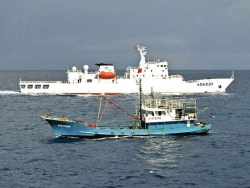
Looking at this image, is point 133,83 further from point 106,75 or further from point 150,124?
point 150,124

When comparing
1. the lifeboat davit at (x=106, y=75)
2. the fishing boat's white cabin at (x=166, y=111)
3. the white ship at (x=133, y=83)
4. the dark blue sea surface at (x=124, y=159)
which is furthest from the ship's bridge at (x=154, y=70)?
the fishing boat's white cabin at (x=166, y=111)

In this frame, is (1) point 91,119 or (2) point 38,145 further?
(1) point 91,119

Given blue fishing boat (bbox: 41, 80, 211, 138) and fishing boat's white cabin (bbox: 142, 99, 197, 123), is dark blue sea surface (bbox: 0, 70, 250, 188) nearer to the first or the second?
blue fishing boat (bbox: 41, 80, 211, 138)

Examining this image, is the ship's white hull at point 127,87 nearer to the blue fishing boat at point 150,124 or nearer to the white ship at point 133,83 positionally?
the white ship at point 133,83

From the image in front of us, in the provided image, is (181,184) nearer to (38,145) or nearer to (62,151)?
(62,151)

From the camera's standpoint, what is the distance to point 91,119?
222 feet

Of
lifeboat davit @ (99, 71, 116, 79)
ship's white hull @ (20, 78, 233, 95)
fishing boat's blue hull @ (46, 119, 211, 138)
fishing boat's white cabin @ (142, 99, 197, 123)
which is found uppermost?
lifeboat davit @ (99, 71, 116, 79)

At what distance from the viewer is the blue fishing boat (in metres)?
47.9

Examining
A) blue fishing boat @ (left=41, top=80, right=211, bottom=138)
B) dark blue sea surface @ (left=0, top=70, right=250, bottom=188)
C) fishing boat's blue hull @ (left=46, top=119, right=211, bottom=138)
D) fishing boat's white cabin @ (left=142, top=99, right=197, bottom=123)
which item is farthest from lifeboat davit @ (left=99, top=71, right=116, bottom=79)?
fishing boat's blue hull @ (left=46, top=119, right=211, bottom=138)

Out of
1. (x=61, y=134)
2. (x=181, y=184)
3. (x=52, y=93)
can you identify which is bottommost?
(x=181, y=184)

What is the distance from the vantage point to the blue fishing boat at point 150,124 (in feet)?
157

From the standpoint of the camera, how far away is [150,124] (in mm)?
48469

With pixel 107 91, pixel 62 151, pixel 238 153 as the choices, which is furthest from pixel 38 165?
pixel 107 91

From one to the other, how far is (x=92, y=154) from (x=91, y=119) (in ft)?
86.4
